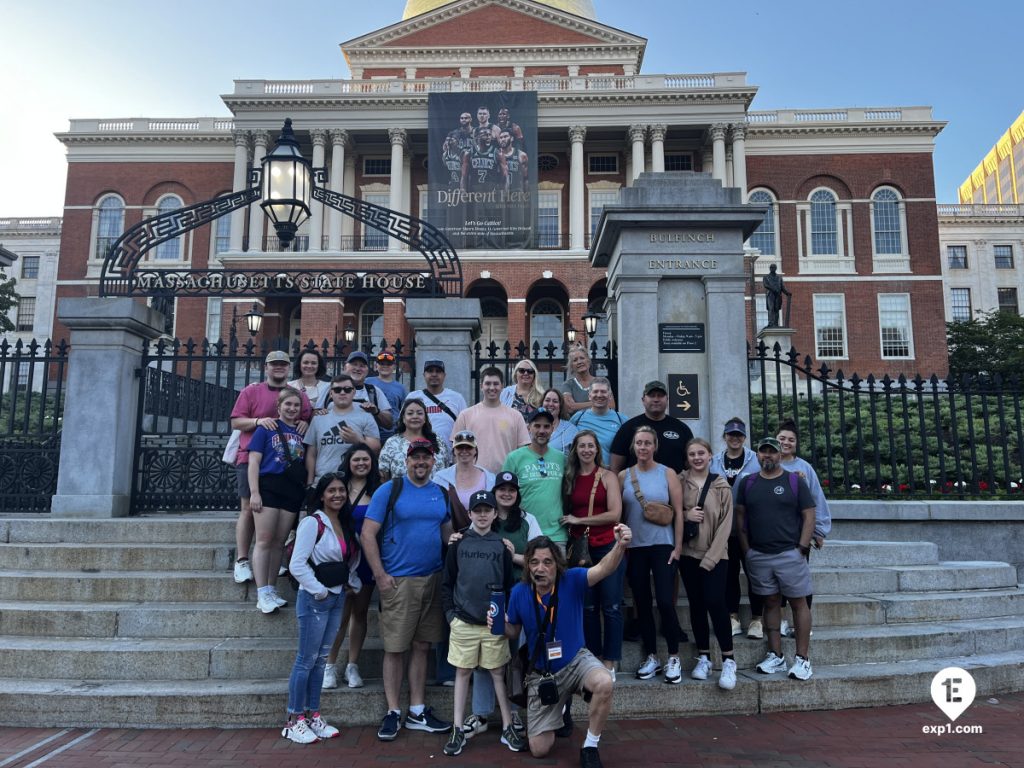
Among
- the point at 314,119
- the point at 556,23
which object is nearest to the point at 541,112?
the point at 556,23

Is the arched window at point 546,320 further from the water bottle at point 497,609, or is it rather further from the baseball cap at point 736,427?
the water bottle at point 497,609

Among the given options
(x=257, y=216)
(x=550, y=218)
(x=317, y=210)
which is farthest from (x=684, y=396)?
(x=257, y=216)

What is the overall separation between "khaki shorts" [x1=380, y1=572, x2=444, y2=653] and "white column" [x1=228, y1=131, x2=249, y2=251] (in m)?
38.5

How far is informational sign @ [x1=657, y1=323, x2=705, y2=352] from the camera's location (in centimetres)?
769

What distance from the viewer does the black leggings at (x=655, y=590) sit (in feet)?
17.3

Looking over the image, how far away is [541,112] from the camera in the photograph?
40.7m

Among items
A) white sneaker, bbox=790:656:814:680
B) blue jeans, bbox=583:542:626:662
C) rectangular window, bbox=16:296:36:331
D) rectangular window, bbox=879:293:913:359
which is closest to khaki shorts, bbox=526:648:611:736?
blue jeans, bbox=583:542:626:662

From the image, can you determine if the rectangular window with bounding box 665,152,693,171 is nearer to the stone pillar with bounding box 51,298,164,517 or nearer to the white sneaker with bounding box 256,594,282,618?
the stone pillar with bounding box 51,298,164,517

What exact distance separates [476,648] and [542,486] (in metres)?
1.14

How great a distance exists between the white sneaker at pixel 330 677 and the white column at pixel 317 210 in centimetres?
3540

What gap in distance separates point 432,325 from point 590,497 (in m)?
3.56

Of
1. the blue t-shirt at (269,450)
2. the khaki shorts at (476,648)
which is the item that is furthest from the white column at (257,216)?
the khaki shorts at (476,648)

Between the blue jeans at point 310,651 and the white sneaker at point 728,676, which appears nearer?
the blue jeans at point 310,651

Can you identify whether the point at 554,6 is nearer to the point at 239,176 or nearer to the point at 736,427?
the point at 239,176
